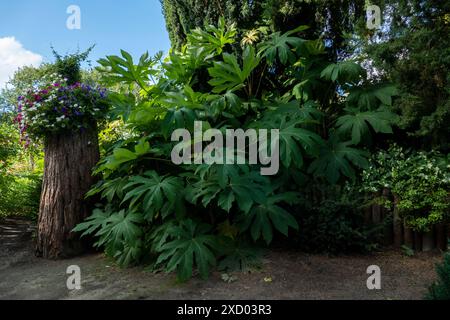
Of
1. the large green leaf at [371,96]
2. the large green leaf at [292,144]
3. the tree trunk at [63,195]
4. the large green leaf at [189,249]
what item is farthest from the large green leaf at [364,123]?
the tree trunk at [63,195]

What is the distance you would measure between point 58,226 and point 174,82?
227 cm

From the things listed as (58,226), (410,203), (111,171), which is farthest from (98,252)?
(410,203)

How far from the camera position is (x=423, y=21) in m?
4.02

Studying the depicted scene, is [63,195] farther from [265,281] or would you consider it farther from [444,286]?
[444,286]

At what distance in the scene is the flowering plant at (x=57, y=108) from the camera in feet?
14.7

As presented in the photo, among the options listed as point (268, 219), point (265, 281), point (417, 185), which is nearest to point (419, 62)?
point (417, 185)

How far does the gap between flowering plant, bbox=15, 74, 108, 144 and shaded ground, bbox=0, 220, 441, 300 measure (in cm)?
162

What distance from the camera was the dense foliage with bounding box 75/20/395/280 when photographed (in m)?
3.33

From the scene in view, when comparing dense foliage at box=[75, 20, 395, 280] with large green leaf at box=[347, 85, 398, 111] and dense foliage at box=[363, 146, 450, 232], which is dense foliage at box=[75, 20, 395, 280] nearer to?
large green leaf at box=[347, 85, 398, 111]

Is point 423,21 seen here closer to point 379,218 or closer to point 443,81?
point 443,81

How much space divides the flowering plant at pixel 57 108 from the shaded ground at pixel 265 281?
1.62 m

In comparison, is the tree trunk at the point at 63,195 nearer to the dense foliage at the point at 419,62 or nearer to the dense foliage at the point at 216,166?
the dense foliage at the point at 216,166

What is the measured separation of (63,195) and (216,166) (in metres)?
2.41

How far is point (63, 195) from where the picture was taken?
4.51 meters
